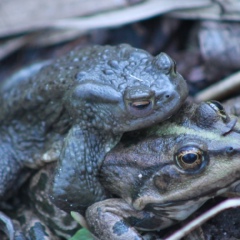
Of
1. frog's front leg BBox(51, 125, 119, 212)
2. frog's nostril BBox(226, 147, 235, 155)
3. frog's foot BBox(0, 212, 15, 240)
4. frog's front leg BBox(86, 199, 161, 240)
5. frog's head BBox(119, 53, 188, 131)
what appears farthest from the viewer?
frog's foot BBox(0, 212, 15, 240)

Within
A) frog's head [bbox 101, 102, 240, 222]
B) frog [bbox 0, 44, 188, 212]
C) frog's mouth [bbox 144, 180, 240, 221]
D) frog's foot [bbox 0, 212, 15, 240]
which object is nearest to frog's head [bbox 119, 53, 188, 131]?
frog [bbox 0, 44, 188, 212]

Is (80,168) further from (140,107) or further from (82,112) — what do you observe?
(140,107)

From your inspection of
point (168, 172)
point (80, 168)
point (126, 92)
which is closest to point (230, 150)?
point (168, 172)

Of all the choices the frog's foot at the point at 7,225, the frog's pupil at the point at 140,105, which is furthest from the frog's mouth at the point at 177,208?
the frog's foot at the point at 7,225

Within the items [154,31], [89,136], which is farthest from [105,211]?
[154,31]

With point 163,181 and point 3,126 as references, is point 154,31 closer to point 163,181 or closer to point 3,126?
point 3,126

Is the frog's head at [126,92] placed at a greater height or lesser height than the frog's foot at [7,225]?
greater

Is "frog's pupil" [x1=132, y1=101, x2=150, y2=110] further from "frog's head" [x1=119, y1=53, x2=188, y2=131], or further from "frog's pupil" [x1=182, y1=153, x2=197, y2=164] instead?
"frog's pupil" [x1=182, y1=153, x2=197, y2=164]

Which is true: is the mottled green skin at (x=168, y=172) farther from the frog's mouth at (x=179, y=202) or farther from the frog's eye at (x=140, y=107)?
the frog's eye at (x=140, y=107)
